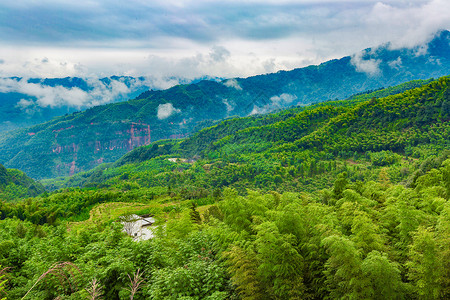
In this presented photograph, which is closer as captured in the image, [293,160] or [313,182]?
[313,182]

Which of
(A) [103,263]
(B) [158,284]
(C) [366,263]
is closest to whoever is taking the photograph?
(C) [366,263]

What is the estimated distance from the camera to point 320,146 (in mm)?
77688

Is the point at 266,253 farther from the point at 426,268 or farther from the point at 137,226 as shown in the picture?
the point at 137,226

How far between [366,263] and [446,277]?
259cm

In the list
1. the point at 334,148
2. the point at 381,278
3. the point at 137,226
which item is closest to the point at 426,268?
the point at 381,278

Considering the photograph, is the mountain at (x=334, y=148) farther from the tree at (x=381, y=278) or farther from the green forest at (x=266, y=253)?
the tree at (x=381, y=278)

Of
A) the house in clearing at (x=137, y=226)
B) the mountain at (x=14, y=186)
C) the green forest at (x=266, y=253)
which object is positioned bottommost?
the mountain at (x=14, y=186)

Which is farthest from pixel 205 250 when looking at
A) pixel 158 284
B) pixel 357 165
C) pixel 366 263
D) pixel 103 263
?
pixel 357 165

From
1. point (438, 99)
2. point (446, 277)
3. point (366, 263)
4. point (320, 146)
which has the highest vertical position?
point (438, 99)

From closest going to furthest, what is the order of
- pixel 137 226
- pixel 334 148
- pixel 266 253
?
pixel 266 253
pixel 137 226
pixel 334 148

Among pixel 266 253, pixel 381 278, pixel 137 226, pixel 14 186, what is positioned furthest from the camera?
pixel 14 186

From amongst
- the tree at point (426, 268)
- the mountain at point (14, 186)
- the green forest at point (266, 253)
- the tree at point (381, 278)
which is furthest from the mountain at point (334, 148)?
the tree at point (381, 278)

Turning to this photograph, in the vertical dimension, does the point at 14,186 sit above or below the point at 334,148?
below

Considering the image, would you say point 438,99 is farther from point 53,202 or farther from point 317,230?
point 53,202
